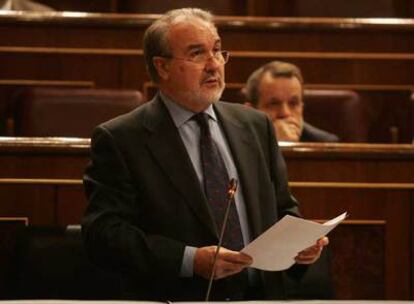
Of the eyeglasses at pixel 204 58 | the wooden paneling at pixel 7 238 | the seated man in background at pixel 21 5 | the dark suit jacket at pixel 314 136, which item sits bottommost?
the wooden paneling at pixel 7 238

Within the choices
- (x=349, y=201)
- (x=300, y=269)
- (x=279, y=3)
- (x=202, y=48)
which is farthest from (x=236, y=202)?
(x=279, y=3)

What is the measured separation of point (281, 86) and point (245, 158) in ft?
3.16

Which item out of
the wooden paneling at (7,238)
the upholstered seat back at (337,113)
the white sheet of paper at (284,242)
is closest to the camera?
the white sheet of paper at (284,242)

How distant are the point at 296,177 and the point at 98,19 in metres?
1.16

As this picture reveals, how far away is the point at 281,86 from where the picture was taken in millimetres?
2799

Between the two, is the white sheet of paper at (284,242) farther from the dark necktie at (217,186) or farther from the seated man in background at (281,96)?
the seated man in background at (281,96)

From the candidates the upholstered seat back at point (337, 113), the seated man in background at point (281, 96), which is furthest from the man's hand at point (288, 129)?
the upholstered seat back at point (337, 113)

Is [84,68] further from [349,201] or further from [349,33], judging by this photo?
[349,201]

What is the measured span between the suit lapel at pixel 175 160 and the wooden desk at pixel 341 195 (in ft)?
1.20

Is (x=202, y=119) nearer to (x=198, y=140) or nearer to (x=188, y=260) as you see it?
(x=198, y=140)

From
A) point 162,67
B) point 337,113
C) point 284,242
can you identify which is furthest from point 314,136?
point 284,242

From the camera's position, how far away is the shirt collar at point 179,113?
1.88 meters

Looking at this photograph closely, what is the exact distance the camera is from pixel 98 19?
3160 millimetres

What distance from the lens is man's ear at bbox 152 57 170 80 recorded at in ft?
6.27
